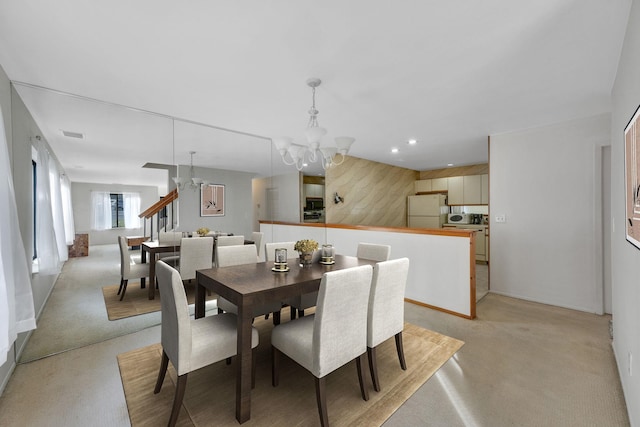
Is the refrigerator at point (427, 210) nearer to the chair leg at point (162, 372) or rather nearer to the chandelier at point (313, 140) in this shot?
the chandelier at point (313, 140)

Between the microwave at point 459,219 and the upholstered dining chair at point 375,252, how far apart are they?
466 centimetres

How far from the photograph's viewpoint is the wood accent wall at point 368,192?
5.26 metres

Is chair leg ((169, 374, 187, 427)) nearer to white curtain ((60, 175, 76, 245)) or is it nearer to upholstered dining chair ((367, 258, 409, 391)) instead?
upholstered dining chair ((367, 258, 409, 391))

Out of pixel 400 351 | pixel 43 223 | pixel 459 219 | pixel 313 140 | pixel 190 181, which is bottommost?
pixel 400 351

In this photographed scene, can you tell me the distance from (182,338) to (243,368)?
0.39m

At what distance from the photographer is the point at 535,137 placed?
3.62m

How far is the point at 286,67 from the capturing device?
209 centimetres

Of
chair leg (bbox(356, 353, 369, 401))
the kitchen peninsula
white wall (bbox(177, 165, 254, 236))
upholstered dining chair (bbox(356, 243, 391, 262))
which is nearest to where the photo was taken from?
chair leg (bbox(356, 353, 369, 401))

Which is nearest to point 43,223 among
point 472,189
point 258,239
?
point 258,239

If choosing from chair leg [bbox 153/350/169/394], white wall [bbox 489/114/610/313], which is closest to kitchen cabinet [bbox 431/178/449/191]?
white wall [bbox 489/114/610/313]

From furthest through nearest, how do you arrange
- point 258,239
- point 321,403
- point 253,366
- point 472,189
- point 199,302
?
1. point 472,189
2. point 258,239
3. point 199,302
4. point 253,366
5. point 321,403

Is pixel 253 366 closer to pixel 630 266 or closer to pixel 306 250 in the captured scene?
pixel 306 250

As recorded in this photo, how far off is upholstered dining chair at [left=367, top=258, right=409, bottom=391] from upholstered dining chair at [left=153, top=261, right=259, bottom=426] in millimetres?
814

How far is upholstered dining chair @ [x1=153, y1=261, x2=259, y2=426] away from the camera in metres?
1.53
